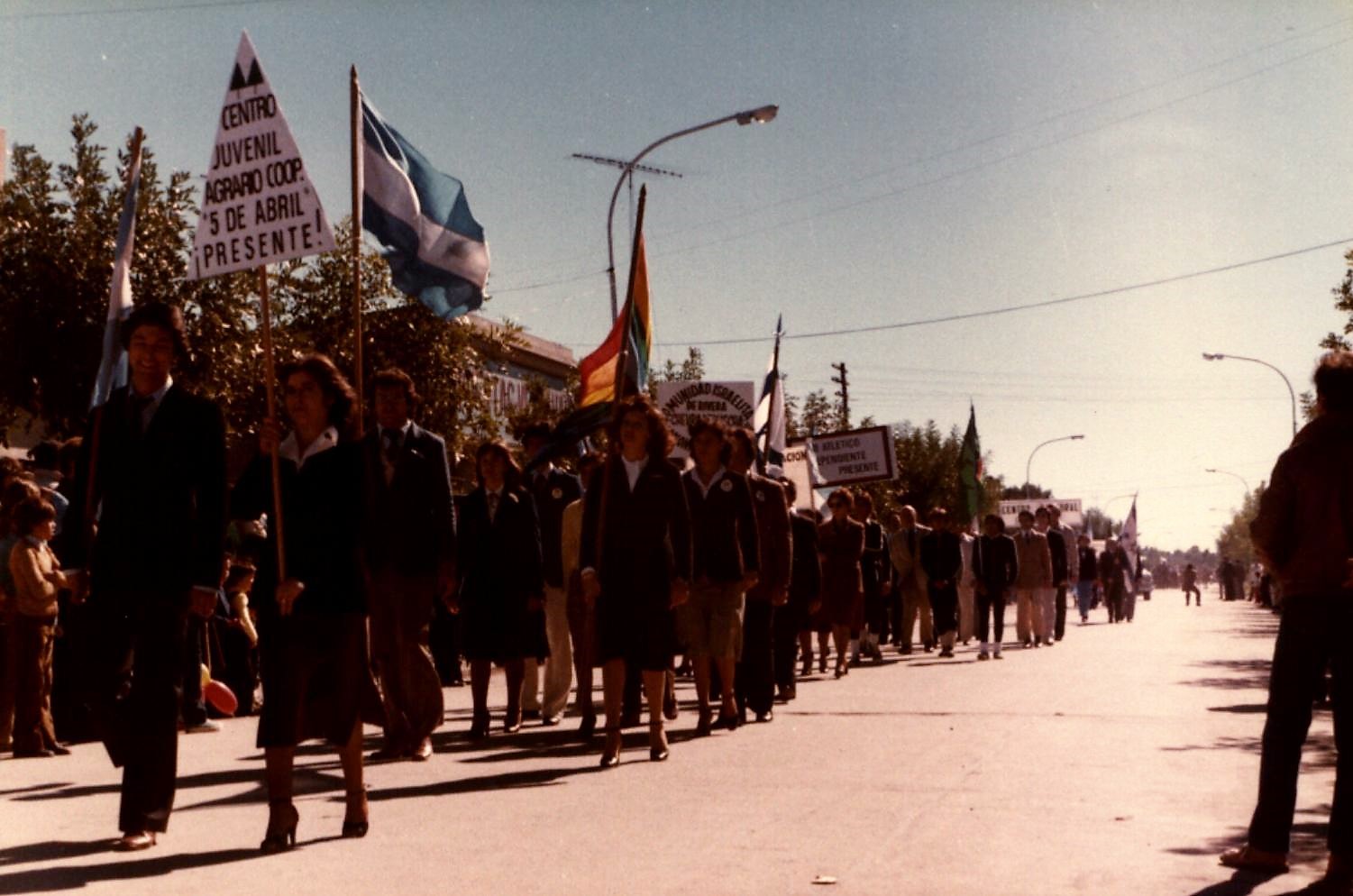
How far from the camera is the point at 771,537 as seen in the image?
1291cm

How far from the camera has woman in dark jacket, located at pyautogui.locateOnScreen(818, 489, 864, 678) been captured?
18.1 meters

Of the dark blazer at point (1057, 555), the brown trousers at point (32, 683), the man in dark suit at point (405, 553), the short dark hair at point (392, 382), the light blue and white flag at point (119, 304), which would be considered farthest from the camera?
the dark blazer at point (1057, 555)

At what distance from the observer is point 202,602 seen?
21.6 feet

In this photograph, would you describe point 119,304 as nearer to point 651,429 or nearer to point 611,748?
point 651,429

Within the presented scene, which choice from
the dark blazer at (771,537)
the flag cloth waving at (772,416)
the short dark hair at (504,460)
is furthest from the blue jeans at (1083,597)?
the short dark hair at (504,460)

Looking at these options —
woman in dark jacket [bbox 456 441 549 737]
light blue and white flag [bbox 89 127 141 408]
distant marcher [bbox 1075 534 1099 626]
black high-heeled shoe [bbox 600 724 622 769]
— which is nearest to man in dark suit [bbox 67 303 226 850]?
light blue and white flag [bbox 89 127 141 408]

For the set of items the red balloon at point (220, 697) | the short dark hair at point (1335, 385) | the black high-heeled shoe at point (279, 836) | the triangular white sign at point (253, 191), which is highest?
the triangular white sign at point (253, 191)

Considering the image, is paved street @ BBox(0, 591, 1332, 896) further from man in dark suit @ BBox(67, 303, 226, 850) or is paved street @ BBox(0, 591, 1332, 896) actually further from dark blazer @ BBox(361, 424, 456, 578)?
dark blazer @ BBox(361, 424, 456, 578)

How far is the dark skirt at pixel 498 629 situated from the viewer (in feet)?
37.8

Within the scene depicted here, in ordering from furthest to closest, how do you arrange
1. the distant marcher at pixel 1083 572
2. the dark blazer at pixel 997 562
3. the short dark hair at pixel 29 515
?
the distant marcher at pixel 1083 572 < the dark blazer at pixel 997 562 < the short dark hair at pixel 29 515

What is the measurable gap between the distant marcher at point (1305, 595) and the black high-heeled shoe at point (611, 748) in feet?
12.6

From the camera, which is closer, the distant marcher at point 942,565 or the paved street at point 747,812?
the paved street at point 747,812

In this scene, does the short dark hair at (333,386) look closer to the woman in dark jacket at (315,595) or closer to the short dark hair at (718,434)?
the woman in dark jacket at (315,595)

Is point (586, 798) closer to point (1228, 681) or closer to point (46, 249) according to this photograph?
point (1228, 681)
